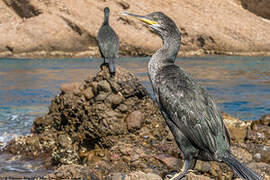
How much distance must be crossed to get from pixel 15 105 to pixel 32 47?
64.1 ft

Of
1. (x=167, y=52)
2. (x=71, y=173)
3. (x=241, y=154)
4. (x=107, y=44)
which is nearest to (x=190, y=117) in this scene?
(x=167, y=52)

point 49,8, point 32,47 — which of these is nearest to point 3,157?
point 32,47

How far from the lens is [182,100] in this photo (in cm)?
310

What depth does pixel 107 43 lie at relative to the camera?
7688mm

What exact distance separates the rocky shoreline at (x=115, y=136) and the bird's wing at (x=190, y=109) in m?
1.80

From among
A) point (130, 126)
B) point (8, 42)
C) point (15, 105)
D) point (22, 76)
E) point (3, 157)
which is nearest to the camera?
point (130, 126)

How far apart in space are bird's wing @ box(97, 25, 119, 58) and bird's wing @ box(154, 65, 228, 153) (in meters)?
4.01

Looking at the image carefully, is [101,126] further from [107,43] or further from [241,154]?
[107,43]

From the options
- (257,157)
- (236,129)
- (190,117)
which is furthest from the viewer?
(236,129)

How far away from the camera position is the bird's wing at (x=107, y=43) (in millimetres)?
7294

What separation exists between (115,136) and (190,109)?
2.94 m

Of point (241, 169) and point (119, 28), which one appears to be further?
point (119, 28)

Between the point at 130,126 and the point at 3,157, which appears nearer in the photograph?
the point at 130,126

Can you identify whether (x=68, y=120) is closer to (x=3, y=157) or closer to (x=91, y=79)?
(x=91, y=79)
